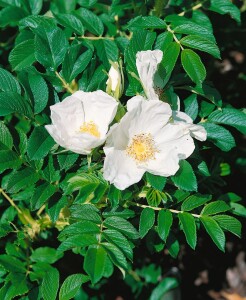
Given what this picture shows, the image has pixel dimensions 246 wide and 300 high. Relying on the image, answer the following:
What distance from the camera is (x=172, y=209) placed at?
1.60m

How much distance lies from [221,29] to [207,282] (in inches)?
51.5

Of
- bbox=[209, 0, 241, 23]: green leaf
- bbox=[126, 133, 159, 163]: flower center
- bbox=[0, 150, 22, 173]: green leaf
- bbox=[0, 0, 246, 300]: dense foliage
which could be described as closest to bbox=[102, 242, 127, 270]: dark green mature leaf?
bbox=[0, 0, 246, 300]: dense foliage

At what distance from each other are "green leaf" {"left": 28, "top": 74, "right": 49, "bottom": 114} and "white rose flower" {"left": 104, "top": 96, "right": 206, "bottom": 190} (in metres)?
0.25

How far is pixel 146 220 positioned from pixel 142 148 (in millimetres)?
199

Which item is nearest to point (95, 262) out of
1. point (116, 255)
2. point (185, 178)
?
point (116, 255)

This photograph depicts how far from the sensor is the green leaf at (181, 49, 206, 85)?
1475mm

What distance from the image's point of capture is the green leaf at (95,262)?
51.6 inches

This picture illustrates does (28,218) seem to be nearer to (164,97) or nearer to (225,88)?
(164,97)

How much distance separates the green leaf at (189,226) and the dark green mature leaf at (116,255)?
7.7 inches

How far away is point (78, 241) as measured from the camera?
1378 millimetres

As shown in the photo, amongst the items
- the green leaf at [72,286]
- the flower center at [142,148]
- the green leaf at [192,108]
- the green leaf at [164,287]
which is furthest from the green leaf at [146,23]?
the green leaf at [164,287]

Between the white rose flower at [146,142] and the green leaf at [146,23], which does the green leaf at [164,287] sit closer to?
the white rose flower at [146,142]

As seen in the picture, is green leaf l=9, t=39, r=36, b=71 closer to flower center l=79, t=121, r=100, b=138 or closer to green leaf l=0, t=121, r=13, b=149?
green leaf l=0, t=121, r=13, b=149

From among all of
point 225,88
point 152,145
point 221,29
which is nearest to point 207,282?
point 225,88
